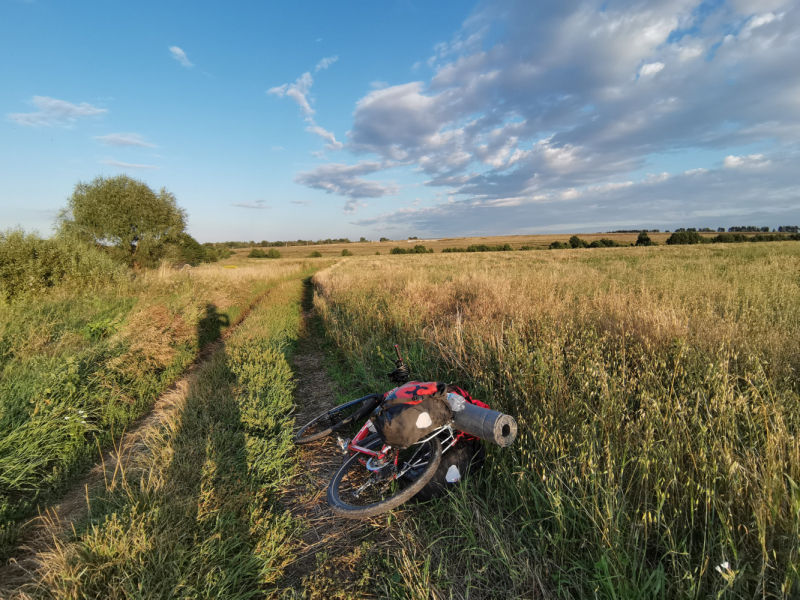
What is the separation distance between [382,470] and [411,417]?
1085mm

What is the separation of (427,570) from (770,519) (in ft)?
6.44

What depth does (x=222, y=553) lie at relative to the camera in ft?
7.98

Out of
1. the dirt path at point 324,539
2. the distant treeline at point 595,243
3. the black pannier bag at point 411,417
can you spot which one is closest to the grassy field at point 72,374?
the dirt path at point 324,539

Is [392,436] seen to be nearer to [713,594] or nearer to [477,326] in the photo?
[713,594]

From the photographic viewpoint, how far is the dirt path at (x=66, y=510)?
2.47 metres

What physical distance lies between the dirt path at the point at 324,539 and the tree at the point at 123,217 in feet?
86.1

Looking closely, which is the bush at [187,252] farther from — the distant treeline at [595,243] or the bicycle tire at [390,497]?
the distant treeline at [595,243]

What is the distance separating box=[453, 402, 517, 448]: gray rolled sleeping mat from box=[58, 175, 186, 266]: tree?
28.0 meters

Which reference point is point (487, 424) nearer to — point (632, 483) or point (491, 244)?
point (632, 483)

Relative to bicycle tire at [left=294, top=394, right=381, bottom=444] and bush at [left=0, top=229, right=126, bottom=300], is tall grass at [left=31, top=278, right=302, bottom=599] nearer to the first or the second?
bicycle tire at [left=294, top=394, right=381, bottom=444]

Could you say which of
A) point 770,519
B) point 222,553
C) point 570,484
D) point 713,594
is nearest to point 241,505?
point 222,553

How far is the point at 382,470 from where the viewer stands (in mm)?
3301

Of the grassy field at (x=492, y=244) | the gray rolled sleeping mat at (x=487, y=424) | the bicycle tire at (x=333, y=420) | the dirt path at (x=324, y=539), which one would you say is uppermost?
the grassy field at (x=492, y=244)

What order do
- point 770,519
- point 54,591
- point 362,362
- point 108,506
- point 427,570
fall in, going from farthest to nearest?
1. point 362,362
2. point 108,506
3. point 427,570
4. point 54,591
5. point 770,519
